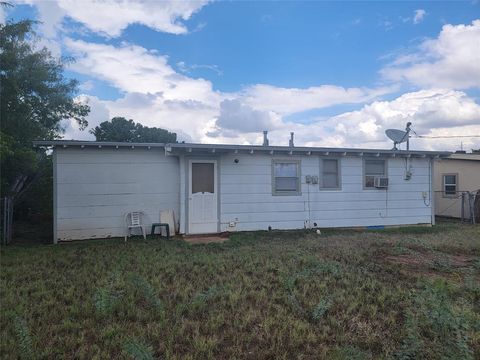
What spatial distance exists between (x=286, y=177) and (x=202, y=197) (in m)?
2.45

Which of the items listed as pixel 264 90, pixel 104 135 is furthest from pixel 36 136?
pixel 104 135

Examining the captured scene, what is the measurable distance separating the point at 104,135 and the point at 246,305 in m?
21.0

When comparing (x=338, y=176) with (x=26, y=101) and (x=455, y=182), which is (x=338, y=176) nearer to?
(x=455, y=182)

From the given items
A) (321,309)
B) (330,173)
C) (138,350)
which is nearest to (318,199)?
(330,173)

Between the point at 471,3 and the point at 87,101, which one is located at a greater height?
the point at 471,3

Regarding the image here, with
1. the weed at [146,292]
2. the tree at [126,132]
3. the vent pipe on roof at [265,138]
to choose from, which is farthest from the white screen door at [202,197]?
the tree at [126,132]

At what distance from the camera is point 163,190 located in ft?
27.5

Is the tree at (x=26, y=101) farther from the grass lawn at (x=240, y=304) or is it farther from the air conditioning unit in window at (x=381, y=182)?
the air conditioning unit in window at (x=381, y=182)

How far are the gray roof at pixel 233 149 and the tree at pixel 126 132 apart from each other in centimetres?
1459

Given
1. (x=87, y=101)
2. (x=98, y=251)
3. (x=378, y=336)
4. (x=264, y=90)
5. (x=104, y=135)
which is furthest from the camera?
(x=104, y=135)

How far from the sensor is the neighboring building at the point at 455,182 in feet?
42.2

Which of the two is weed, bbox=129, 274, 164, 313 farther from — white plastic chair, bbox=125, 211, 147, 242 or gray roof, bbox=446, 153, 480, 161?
gray roof, bbox=446, 153, 480, 161

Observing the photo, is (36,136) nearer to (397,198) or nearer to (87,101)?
(87,101)

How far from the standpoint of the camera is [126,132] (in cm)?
2208
